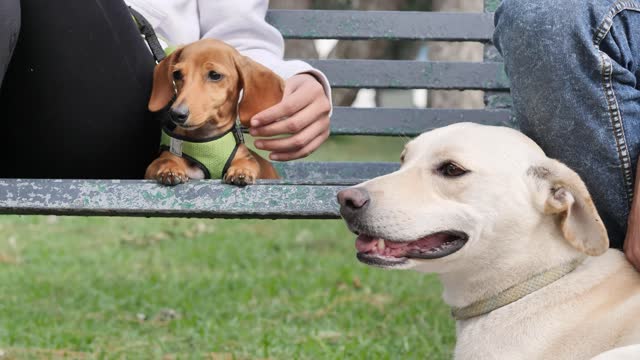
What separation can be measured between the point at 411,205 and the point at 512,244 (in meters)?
0.26

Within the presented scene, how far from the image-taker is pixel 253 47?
3.21 metres

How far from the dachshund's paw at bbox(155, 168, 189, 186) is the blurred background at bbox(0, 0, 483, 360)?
1425 mm

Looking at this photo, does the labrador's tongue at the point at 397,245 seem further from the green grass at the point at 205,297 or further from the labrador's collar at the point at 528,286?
the green grass at the point at 205,297

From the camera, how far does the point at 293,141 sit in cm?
284

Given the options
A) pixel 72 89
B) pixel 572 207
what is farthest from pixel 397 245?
pixel 72 89

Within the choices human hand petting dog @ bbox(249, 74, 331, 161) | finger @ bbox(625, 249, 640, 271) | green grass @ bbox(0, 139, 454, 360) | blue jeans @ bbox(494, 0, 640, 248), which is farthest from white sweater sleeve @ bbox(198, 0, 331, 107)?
green grass @ bbox(0, 139, 454, 360)

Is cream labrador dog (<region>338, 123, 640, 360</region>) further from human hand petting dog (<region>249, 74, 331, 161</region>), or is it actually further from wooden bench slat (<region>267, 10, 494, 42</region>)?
wooden bench slat (<region>267, 10, 494, 42</region>)

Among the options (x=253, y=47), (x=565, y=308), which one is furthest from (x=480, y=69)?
(x=565, y=308)

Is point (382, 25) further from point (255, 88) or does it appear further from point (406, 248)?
point (406, 248)

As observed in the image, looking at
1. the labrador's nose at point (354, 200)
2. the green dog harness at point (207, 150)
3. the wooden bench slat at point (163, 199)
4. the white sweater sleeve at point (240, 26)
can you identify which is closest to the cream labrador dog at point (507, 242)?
the labrador's nose at point (354, 200)

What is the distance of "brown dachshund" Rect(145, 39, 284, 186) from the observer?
2.71m

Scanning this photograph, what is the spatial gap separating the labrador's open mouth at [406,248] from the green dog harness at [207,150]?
58 centimetres

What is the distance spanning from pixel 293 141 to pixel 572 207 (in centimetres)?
79

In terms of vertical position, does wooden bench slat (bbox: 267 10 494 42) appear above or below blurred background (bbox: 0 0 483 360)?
above
